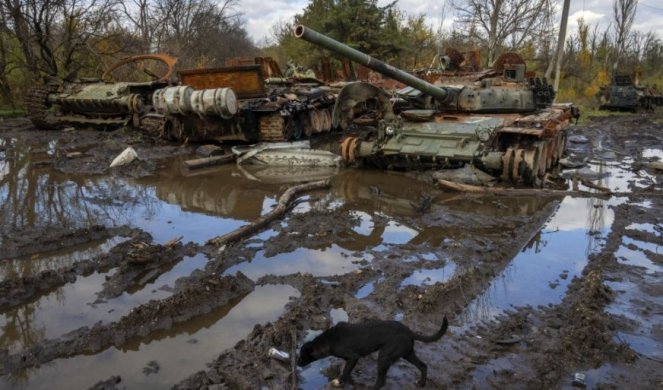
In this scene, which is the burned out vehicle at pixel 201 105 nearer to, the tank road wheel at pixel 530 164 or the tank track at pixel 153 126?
the tank track at pixel 153 126

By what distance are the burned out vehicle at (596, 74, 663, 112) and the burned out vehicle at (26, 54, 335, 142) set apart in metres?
17.6

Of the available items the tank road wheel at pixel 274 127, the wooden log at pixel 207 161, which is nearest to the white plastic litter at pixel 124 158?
the wooden log at pixel 207 161

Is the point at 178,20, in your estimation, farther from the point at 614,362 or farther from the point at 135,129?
the point at 614,362

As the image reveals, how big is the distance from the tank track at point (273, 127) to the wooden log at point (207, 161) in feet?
4.08

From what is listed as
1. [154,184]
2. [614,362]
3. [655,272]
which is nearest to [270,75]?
[154,184]

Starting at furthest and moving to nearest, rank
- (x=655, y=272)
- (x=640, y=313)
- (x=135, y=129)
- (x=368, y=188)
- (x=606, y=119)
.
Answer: (x=606, y=119)
(x=135, y=129)
(x=368, y=188)
(x=655, y=272)
(x=640, y=313)

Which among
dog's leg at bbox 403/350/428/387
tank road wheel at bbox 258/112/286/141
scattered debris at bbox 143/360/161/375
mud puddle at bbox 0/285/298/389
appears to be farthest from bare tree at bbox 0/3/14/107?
dog's leg at bbox 403/350/428/387

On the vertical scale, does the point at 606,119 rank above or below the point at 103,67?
below

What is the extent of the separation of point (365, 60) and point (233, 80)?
5434 mm

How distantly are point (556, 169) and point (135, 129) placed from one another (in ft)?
36.9

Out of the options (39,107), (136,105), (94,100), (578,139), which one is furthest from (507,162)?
(39,107)

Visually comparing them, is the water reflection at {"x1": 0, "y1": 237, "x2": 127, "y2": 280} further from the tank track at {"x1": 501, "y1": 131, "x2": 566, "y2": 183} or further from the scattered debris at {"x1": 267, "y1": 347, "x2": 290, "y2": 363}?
the tank track at {"x1": 501, "y1": 131, "x2": 566, "y2": 183}

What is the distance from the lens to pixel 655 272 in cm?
530

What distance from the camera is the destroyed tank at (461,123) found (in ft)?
28.8
